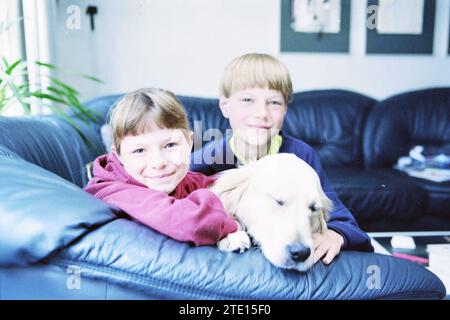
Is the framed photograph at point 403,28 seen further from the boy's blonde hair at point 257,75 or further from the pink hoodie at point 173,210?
the pink hoodie at point 173,210

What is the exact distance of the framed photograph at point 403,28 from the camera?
1068mm

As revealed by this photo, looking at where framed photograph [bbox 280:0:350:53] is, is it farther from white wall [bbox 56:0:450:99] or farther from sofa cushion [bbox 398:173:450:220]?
sofa cushion [bbox 398:173:450:220]

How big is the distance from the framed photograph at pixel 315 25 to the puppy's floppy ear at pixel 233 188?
21.4 inches

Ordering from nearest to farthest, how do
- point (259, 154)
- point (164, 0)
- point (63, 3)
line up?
point (259, 154) < point (164, 0) < point (63, 3)

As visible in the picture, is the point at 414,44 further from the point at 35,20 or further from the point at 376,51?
the point at 35,20

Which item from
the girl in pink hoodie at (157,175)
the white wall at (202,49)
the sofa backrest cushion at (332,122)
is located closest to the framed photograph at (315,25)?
the white wall at (202,49)

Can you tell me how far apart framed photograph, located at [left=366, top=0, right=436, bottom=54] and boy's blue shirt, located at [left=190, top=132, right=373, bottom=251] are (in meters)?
0.50

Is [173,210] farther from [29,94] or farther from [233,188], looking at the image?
[29,94]

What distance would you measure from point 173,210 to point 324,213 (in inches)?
10.1

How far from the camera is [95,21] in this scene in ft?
3.52

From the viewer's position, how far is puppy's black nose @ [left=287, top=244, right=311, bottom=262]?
21.0 inches

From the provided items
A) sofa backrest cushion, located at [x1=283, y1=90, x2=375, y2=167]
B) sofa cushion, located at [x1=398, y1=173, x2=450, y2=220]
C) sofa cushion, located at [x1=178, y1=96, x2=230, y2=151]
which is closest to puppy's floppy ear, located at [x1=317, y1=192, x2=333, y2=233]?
sofa cushion, located at [x1=178, y1=96, x2=230, y2=151]

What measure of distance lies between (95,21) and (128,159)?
63cm
